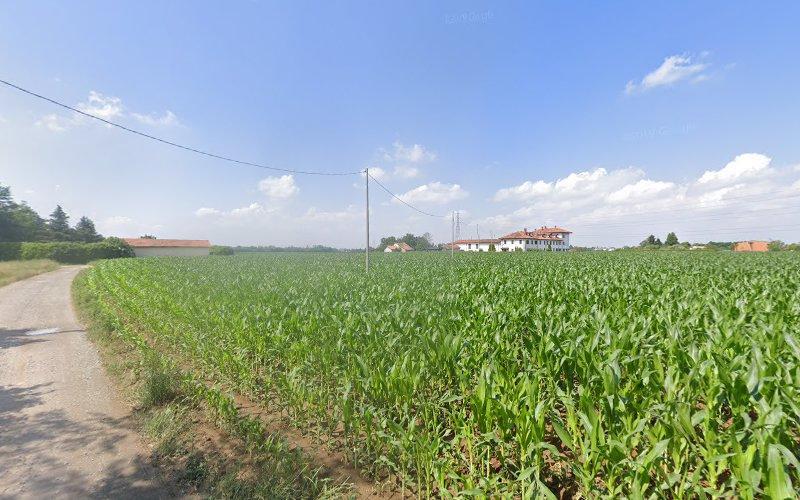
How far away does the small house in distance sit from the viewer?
68.9m

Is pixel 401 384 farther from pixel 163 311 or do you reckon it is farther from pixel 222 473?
pixel 163 311

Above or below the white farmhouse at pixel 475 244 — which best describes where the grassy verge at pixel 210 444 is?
below

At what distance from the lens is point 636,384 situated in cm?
319

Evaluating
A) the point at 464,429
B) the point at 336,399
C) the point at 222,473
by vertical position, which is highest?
the point at 464,429

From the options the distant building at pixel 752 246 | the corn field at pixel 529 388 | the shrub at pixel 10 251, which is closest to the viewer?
the corn field at pixel 529 388

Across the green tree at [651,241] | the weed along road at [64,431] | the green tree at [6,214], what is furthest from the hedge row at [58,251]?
the green tree at [651,241]

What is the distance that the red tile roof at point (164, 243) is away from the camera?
71.9m

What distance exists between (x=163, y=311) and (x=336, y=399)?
7603 mm

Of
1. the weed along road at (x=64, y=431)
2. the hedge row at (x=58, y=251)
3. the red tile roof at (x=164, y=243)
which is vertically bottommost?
the weed along road at (x=64, y=431)

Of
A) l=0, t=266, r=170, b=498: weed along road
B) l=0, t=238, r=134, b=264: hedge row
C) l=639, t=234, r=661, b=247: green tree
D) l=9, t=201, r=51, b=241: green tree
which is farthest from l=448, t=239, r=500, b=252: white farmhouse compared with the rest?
l=0, t=266, r=170, b=498: weed along road

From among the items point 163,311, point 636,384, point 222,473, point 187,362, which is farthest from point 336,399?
point 163,311

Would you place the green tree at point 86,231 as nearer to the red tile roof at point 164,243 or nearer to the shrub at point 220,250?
the red tile roof at point 164,243

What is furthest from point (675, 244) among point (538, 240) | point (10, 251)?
point (10, 251)

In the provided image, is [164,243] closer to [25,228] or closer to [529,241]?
[25,228]
